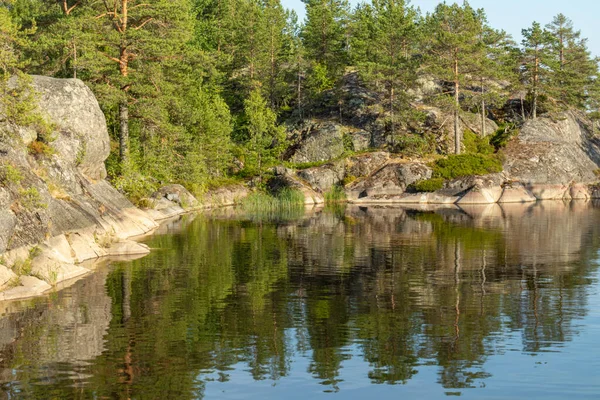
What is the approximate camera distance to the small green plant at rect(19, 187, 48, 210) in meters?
27.5

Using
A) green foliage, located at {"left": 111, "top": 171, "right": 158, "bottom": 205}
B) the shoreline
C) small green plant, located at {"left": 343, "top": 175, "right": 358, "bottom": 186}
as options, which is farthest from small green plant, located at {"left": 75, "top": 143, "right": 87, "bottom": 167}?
small green plant, located at {"left": 343, "top": 175, "right": 358, "bottom": 186}

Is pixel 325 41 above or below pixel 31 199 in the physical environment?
above

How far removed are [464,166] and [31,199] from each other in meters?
52.8

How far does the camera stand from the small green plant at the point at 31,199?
2746 cm

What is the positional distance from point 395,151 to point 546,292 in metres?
56.3

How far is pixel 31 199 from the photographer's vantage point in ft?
90.9

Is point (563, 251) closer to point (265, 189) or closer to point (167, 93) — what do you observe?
point (167, 93)

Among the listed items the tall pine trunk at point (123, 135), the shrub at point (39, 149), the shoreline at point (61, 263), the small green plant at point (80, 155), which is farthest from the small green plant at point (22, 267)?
the tall pine trunk at point (123, 135)

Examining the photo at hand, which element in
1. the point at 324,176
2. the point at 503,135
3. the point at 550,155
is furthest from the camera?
the point at 503,135

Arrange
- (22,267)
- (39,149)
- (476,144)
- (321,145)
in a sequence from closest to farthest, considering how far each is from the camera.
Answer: (22,267)
(39,149)
(476,144)
(321,145)

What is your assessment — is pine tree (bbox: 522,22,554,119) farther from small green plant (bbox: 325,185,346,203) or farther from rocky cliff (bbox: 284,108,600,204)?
small green plant (bbox: 325,185,346,203)

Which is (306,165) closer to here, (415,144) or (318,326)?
(415,144)

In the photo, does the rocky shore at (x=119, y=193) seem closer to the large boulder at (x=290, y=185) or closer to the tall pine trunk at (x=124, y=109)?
the large boulder at (x=290, y=185)

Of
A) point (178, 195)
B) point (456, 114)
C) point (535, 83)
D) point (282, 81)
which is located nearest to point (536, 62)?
point (535, 83)
